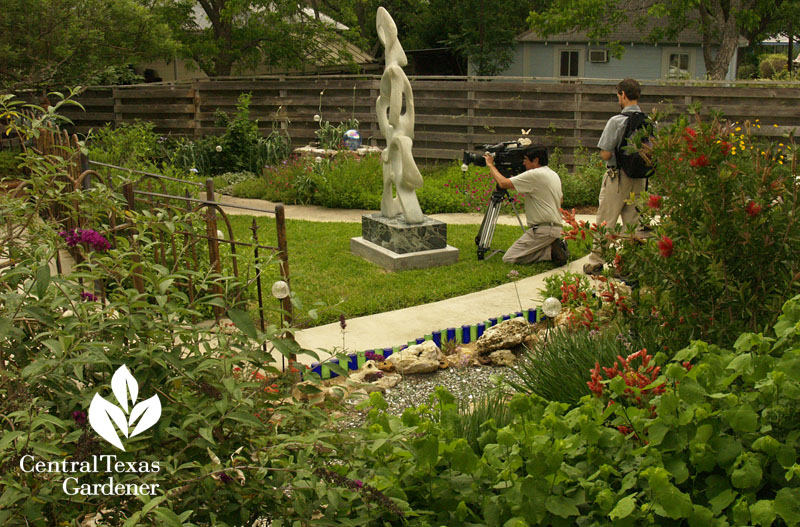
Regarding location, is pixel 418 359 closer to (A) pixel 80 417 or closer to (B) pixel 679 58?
(A) pixel 80 417

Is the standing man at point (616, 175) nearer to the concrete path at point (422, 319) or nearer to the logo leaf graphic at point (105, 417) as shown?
the concrete path at point (422, 319)

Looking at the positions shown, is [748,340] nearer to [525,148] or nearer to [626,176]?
[626,176]

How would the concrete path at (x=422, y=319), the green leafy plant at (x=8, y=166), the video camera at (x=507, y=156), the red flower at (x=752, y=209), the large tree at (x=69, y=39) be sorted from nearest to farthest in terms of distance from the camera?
the red flower at (x=752, y=209)
the concrete path at (x=422, y=319)
the video camera at (x=507, y=156)
the green leafy plant at (x=8, y=166)
the large tree at (x=69, y=39)

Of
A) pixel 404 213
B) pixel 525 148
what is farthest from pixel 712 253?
pixel 404 213

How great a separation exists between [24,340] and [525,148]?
6.33 m

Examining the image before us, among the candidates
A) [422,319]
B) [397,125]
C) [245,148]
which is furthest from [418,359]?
[245,148]

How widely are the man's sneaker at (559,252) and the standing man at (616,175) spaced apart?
1.13ft

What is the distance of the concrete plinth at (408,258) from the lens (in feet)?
27.3

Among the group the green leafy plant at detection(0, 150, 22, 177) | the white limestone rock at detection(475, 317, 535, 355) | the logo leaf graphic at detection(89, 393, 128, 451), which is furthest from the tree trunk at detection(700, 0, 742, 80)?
the logo leaf graphic at detection(89, 393, 128, 451)

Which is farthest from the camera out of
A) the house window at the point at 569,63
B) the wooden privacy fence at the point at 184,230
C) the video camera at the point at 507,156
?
the house window at the point at 569,63

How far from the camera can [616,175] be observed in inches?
300

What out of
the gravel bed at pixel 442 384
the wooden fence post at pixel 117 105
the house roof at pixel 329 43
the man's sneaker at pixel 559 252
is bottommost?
the gravel bed at pixel 442 384

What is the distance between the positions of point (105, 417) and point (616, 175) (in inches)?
249

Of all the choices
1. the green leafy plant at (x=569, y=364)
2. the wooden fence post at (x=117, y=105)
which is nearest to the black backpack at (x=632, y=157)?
the green leafy plant at (x=569, y=364)
